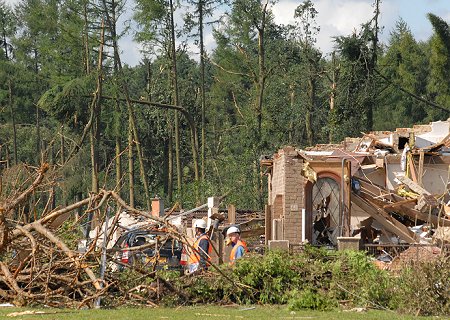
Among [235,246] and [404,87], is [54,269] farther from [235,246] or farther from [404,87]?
[404,87]

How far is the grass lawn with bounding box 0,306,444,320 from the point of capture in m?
15.2

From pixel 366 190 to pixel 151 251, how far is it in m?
8.13

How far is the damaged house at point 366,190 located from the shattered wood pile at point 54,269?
7891 mm

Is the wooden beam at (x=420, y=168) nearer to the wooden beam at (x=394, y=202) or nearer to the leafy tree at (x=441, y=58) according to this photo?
the wooden beam at (x=394, y=202)

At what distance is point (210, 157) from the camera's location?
214 feet

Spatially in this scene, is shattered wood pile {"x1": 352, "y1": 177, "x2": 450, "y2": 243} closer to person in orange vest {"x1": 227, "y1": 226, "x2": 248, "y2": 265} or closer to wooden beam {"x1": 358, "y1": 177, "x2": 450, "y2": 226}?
wooden beam {"x1": 358, "y1": 177, "x2": 450, "y2": 226}

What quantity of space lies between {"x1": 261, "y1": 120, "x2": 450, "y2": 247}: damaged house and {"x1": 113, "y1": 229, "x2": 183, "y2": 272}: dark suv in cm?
288

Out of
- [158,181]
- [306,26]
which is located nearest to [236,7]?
[306,26]

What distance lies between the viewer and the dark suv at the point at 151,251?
1780cm

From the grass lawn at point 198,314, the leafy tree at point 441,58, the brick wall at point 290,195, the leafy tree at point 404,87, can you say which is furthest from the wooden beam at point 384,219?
the leafy tree at point 404,87

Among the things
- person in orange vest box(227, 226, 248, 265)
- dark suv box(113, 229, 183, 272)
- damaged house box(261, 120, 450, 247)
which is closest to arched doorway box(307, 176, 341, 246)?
damaged house box(261, 120, 450, 247)

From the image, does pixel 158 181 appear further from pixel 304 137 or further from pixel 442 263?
pixel 442 263

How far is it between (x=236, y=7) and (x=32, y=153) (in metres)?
21.7

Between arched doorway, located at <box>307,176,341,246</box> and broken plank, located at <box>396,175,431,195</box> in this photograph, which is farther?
broken plank, located at <box>396,175,431,195</box>
